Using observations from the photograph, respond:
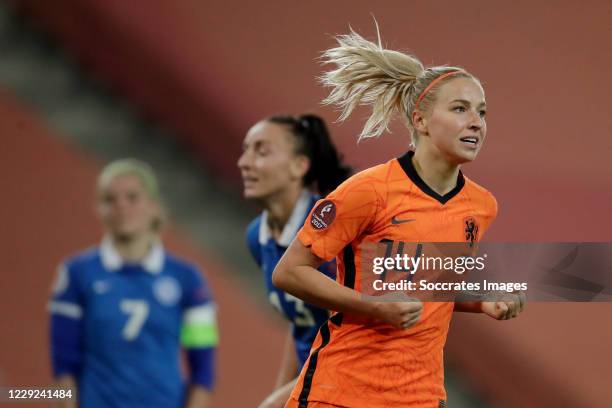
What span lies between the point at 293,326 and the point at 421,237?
947 mm

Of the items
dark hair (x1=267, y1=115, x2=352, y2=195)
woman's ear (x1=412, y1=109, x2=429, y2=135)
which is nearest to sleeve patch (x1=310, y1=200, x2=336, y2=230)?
woman's ear (x1=412, y1=109, x2=429, y2=135)

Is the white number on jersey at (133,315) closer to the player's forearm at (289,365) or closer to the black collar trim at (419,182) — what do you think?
the player's forearm at (289,365)

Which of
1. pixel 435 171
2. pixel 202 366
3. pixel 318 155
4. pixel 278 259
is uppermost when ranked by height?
pixel 318 155

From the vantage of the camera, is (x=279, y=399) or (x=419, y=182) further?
(x=279, y=399)

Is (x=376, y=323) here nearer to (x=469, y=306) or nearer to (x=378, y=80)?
(x=469, y=306)

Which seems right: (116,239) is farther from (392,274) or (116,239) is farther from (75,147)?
(392,274)

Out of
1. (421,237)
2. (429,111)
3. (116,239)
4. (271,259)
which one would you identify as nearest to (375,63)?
(429,111)

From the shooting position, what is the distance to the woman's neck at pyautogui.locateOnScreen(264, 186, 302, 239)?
339cm

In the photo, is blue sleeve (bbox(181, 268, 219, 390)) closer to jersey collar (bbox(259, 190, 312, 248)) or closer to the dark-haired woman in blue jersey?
the dark-haired woman in blue jersey

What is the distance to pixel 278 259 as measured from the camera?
3322 mm

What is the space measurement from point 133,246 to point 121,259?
0.22ft

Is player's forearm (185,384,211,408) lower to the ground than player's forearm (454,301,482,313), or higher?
lower

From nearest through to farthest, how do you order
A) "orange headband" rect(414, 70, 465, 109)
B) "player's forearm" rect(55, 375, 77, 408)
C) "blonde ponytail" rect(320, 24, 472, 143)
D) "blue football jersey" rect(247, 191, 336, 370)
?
"orange headband" rect(414, 70, 465, 109) < "blonde ponytail" rect(320, 24, 472, 143) < "blue football jersey" rect(247, 191, 336, 370) < "player's forearm" rect(55, 375, 77, 408)

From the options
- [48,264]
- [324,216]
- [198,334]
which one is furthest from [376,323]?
[48,264]
